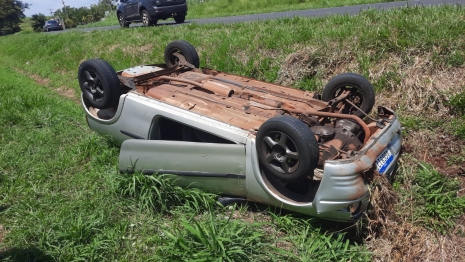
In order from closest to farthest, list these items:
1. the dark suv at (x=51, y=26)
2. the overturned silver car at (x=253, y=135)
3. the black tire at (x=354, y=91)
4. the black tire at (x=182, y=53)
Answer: the overturned silver car at (x=253, y=135), the black tire at (x=354, y=91), the black tire at (x=182, y=53), the dark suv at (x=51, y=26)

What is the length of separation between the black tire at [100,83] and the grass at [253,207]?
734 mm

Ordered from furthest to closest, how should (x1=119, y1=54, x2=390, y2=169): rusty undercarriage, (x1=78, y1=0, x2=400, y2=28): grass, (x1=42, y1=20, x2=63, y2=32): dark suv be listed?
1. (x1=42, y1=20, x2=63, y2=32): dark suv
2. (x1=78, y1=0, x2=400, y2=28): grass
3. (x1=119, y1=54, x2=390, y2=169): rusty undercarriage

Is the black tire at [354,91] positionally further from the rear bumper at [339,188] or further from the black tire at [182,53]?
the black tire at [182,53]

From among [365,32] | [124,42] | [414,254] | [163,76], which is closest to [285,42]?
[365,32]

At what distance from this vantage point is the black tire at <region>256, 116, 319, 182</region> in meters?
2.96

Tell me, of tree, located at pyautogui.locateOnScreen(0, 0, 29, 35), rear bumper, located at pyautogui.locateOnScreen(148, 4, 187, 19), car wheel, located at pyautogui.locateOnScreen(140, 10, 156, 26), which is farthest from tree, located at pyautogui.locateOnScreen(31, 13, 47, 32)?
rear bumper, located at pyautogui.locateOnScreen(148, 4, 187, 19)

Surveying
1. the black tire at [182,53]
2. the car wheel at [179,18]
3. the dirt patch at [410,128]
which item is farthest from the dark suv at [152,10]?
the dirt patch at [410,128]

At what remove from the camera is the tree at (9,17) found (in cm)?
4659

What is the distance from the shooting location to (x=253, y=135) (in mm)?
3307

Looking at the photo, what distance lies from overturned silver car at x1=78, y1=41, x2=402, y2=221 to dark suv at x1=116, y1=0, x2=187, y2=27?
8.67 m

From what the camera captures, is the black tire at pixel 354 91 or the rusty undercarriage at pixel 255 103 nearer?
the rusty undercarriage at pixel 255 103

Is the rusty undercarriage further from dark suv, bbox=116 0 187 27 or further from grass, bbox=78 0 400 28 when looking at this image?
grass, bbox=78 0 400 28

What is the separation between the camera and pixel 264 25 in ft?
26.1

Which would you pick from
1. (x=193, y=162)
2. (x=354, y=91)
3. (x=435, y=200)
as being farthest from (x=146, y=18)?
(x=435, y=200)
